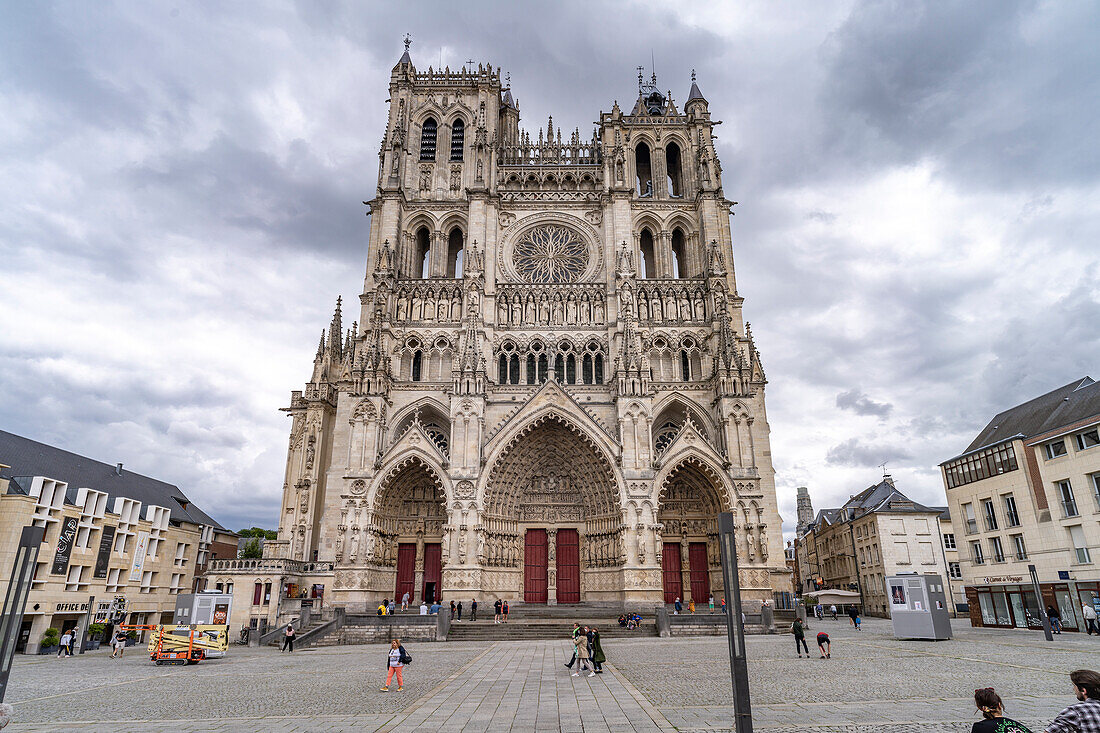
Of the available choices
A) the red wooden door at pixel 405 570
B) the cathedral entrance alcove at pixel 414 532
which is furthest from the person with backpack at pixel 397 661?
the red wooden door at pixel 405 570

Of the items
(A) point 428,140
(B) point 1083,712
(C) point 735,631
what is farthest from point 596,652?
(A) point 428,140

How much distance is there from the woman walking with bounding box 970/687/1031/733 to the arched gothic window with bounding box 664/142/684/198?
39983mm

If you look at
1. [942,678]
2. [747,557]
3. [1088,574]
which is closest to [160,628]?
[942,678]

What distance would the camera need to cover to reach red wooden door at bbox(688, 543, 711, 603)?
108ft

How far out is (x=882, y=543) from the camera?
43.2 metres

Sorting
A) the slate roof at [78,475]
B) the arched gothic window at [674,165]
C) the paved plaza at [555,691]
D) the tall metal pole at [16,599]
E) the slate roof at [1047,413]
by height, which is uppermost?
the arched gothic window at [674,165]

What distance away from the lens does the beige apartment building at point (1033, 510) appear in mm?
25000

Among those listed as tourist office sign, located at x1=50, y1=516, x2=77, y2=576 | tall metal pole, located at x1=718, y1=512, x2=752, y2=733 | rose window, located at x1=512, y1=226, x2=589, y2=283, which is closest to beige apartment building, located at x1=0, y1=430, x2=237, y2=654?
tourist office sign, located at x1=50, y1=516, x2=77, y2=576

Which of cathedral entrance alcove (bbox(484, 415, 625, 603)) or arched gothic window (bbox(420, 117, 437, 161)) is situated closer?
cathedral entrance alcove (bbox(484, 415, 625, 603))

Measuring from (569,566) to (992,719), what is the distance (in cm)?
2984

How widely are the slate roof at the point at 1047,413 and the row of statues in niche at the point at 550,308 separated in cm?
2101

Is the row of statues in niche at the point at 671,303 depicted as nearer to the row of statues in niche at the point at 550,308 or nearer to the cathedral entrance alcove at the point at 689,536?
the row of statues in niche at the point at 550,308

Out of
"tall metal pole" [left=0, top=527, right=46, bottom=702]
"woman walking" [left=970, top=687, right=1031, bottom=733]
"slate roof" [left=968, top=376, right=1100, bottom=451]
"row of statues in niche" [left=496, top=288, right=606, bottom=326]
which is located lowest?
"woman walking" [left=970, top=687, right=1031, bottom=733]

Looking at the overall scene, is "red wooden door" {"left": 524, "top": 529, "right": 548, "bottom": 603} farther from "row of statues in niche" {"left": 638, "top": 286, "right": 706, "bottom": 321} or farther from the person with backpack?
the person with backpack
